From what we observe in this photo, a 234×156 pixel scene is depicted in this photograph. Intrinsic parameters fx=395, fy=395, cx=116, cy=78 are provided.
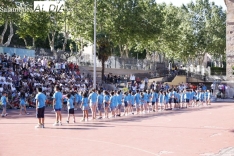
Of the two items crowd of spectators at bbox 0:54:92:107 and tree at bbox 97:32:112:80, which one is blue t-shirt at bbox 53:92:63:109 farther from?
tree at bbox 97:32:112:80

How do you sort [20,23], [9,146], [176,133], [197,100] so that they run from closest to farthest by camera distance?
[9,146] < [176,133] < [197,100] < [20,23]

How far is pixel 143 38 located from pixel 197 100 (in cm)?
2083

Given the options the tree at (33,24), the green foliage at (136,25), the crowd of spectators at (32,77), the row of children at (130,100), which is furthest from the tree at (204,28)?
the crowd of spectators at (32,77)

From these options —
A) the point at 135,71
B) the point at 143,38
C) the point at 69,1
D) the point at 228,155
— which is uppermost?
the point at 69,1

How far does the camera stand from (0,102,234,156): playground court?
12.9 meters

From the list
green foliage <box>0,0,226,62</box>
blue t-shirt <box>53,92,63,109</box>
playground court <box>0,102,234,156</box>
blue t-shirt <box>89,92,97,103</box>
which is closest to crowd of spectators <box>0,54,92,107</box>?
green foliage <box>0,0,226,62</box>

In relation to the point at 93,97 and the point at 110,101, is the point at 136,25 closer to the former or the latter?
the point at 110,101

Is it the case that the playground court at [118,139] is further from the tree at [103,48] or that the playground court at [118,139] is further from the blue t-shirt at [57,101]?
the tree at [103,48]

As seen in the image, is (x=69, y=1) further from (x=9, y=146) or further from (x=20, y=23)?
(x=9, y=146)

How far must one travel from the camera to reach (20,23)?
4150 centimetres

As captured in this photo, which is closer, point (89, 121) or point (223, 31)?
point (89, 121)

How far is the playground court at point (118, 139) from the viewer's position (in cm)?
1289

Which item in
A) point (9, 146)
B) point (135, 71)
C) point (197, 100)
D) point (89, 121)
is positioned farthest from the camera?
point (135, 71)

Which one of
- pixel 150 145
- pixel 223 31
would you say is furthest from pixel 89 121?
pixel 223 31
